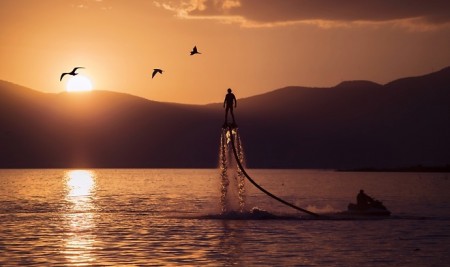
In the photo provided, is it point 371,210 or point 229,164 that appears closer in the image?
point 229,164

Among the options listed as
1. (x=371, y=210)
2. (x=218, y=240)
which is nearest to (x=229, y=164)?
(x=218, y=240)

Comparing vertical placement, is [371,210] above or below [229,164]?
below

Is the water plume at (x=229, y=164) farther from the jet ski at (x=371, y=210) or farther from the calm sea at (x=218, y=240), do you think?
the jet ski at (x=371, y=210)

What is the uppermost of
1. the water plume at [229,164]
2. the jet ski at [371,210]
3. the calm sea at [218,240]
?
the water plume at [229,164]

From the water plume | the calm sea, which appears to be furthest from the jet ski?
the water plume

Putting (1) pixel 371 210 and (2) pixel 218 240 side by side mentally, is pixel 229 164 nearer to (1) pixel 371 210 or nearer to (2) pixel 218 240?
(2) pixel 218 240

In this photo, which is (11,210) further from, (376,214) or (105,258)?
(105,258)

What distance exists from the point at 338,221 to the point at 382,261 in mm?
22345

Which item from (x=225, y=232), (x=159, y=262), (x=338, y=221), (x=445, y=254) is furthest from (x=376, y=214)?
(x=159, y=262)

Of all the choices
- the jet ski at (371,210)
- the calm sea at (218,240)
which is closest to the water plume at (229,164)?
the calm sea at (218,240)

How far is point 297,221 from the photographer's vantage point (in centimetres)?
6038

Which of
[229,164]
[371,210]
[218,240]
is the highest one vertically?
[229,164]

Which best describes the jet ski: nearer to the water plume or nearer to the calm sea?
the calm sea

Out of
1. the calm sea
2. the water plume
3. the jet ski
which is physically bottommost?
the calm sea
